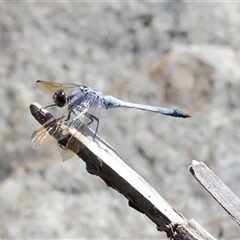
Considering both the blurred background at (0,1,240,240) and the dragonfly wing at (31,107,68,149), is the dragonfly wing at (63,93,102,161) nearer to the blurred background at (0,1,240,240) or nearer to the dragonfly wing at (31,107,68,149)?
the dragonfly wing at (31,107,68,149)

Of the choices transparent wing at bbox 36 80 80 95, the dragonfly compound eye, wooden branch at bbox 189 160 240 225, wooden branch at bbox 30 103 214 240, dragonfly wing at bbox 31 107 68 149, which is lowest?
wooden branch at bbox 30 103 214 240

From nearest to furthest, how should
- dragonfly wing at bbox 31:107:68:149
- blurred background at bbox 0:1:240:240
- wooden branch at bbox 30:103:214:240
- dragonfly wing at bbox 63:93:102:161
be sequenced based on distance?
wooden branch at bbox 30:103:214:240 < dragonfly wing at bbox 63:93:102:161 < dragonfly wing at bbox 31:107:68:149 < blurred background at bbox 0:1:240:240

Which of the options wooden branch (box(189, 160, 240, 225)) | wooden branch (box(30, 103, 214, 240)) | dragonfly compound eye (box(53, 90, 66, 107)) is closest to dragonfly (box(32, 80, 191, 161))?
dragonfly compound eye (box(53, 90, 66, 107))

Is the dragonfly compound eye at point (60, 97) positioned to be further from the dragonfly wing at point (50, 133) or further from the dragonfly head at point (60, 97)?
the dragonfly wing at point (50, 133)

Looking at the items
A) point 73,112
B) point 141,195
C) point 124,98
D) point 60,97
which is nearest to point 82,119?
point 73,112

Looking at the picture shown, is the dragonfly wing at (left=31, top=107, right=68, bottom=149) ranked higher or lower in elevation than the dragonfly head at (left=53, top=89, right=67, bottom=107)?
lower

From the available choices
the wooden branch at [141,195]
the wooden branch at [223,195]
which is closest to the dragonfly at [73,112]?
the wooden branch at [141,195]

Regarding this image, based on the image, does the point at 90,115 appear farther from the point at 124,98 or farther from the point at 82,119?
the point at 124,98
